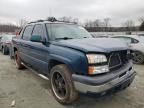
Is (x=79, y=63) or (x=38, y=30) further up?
(x=38, y=30)

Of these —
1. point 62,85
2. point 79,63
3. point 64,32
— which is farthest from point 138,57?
point 79,63

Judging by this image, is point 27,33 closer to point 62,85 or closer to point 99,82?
point 62,85

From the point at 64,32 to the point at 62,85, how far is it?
1428mm

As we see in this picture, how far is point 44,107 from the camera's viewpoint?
3.49m

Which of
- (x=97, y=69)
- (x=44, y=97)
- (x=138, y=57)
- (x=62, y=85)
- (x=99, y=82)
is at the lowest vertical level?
(x=44, y=97)

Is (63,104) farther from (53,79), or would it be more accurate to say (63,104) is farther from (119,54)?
(119,54)

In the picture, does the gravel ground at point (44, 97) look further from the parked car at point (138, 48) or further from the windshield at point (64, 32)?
the parked car at point (138, 48)

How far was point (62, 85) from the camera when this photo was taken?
3.60 meters

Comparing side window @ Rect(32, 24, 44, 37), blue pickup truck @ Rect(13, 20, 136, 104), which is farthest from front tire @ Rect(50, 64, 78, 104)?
side window @ Rect(32, 24, 44, 37)

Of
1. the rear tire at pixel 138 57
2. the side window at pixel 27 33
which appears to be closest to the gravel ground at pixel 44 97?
the side window at pixel 27 33

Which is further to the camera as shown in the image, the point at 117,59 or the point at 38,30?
the point at 38,30

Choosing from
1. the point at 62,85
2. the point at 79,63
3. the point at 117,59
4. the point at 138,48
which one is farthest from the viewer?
the point at 138,48

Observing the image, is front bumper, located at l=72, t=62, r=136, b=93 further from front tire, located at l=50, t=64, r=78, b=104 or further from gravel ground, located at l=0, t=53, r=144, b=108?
gravel ground, located at l=0, t=53, r=144, b=108

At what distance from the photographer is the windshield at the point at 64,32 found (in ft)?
13.3
